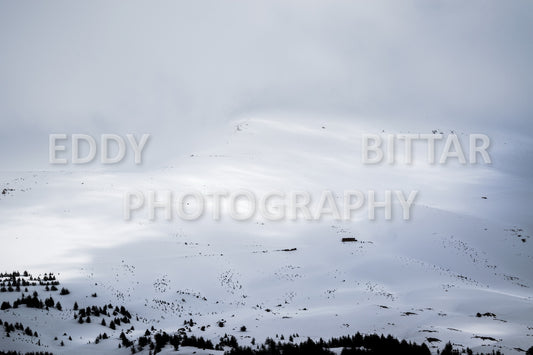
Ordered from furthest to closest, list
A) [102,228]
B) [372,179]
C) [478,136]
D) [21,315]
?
[478,136], [372,179], [102,228], [21,315]

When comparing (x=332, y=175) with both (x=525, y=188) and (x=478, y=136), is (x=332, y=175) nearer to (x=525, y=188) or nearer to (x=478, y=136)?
(x=525, y=188)

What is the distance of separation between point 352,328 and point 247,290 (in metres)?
10.5

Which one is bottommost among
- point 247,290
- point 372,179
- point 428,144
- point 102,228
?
point 247,290

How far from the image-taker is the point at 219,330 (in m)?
17.8

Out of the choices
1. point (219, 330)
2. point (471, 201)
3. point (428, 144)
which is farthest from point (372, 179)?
point (219, 330)

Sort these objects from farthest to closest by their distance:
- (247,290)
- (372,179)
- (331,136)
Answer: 1. (331,136)
2. (372,179)
3. (247,290)

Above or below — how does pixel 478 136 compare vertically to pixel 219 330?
above

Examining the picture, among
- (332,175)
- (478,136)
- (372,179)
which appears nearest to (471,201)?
(372,179)

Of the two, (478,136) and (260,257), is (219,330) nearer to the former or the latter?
(260,257)

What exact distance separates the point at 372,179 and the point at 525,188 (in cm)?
2281

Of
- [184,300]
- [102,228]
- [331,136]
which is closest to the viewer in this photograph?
[184,300]

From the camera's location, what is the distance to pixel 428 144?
278 feet

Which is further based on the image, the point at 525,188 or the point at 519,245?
the point at 525,188

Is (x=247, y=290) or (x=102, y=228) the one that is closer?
(x=247, y=290)
